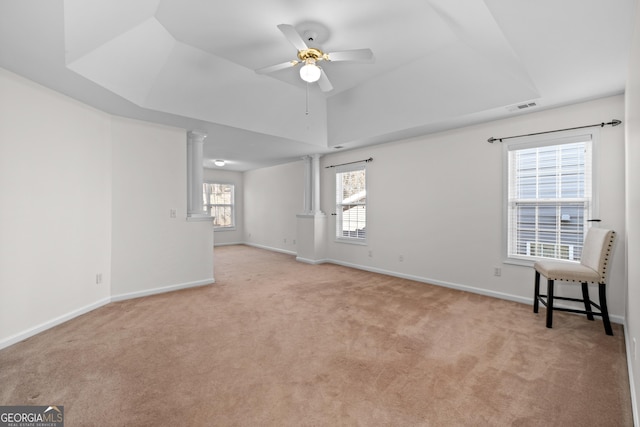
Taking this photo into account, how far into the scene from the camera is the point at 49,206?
2.86 metres

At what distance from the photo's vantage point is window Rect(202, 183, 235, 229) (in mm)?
8602

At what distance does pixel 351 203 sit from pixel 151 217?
3617 mm

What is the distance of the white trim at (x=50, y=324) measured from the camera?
2.49 m

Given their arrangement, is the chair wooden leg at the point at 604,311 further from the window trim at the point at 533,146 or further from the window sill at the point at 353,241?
the window sill at the point at 353,241

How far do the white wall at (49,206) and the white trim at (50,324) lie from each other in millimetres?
12

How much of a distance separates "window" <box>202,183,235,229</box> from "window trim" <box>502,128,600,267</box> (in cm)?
741

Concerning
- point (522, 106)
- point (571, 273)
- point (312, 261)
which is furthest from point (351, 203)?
point (571, 273)

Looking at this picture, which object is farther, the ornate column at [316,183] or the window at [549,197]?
the ornate column at [316,183]

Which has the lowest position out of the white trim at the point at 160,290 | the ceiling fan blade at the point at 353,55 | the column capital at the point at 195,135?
the white trim at the point at 160,290

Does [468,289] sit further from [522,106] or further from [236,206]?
[236,206]

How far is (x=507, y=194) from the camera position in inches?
147

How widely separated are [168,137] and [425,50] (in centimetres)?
365

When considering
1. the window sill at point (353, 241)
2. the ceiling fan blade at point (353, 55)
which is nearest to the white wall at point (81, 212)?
the window sill at point (353, 241)

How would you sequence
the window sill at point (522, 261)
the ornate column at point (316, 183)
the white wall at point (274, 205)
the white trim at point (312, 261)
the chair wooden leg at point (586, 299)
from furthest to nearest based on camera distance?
the white wall at point (274, 205) → the ornate column at point (316, 183) → the white trim at point (312, 261) → the window sill at point (522, 261) → the chair wooden leg at point (586, 299)
